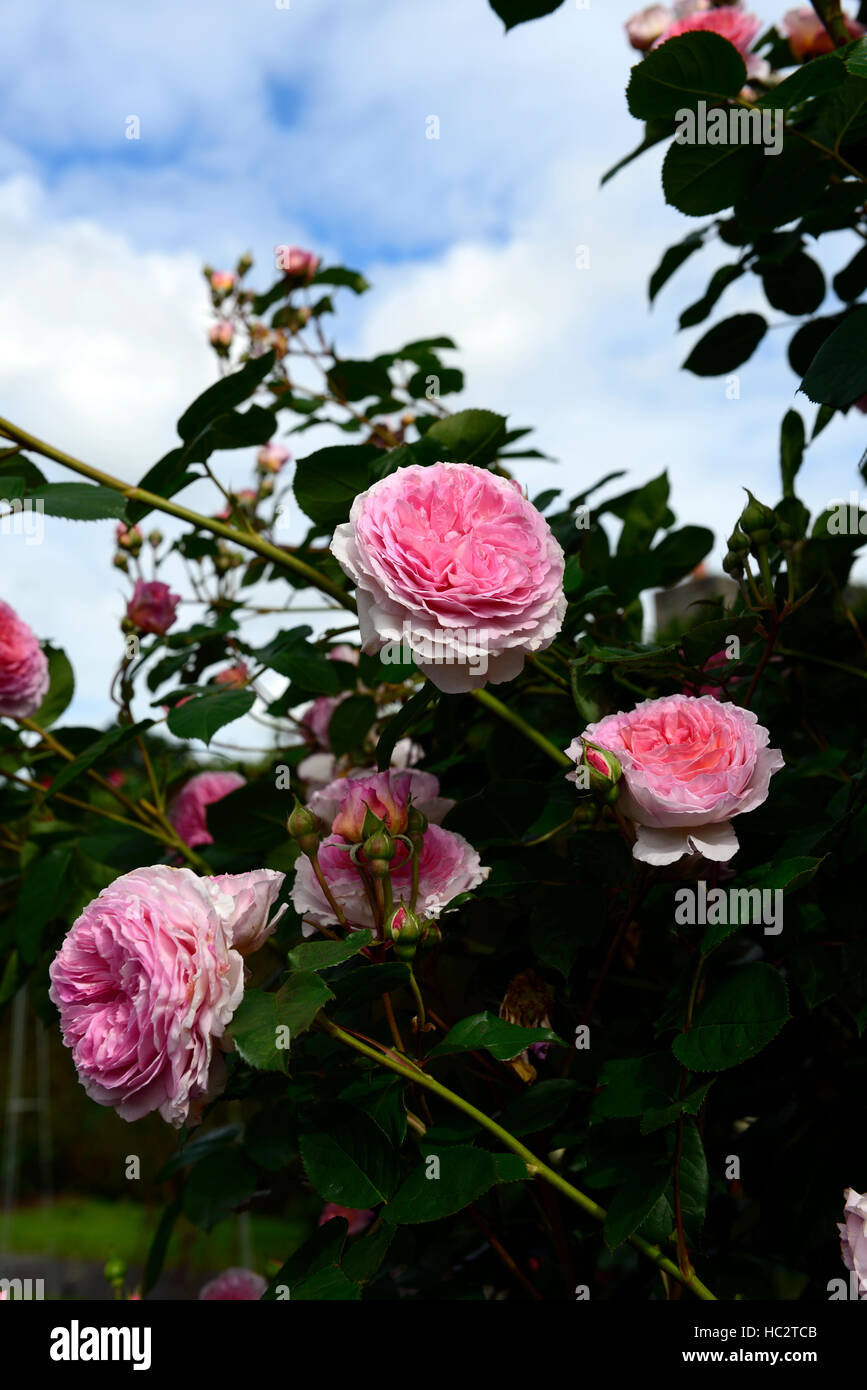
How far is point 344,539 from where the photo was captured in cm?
63

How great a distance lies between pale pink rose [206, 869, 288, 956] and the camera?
60 cm

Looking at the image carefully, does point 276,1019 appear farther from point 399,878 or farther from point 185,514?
point 185,514

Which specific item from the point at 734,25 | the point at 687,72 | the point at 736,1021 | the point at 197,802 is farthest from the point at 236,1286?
the point at 734,25

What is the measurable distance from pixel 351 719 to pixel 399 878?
35 cm

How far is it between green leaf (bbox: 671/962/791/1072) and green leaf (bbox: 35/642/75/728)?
825mm

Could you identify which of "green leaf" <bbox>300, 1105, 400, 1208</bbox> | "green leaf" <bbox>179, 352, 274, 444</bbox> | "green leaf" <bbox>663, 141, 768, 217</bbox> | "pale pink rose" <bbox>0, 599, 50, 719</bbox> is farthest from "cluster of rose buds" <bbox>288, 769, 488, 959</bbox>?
"pale pink rose" <bbox>0, 599, 50, 719</bbox>

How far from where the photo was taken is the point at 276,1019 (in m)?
0.54

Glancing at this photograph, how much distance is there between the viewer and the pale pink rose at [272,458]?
181 centimetres

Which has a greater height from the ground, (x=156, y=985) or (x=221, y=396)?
(x=221, y=396)

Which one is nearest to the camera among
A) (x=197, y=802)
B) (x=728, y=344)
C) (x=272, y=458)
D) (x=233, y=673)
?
(x=728, y=344)

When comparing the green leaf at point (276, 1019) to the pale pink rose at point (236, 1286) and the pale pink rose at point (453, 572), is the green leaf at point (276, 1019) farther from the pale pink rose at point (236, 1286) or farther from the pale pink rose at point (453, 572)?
the pale pink rose at point (236, 1286)

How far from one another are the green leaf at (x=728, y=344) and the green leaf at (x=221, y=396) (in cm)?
49

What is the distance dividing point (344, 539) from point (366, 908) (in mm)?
219

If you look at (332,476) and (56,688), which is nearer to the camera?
(332,476)
